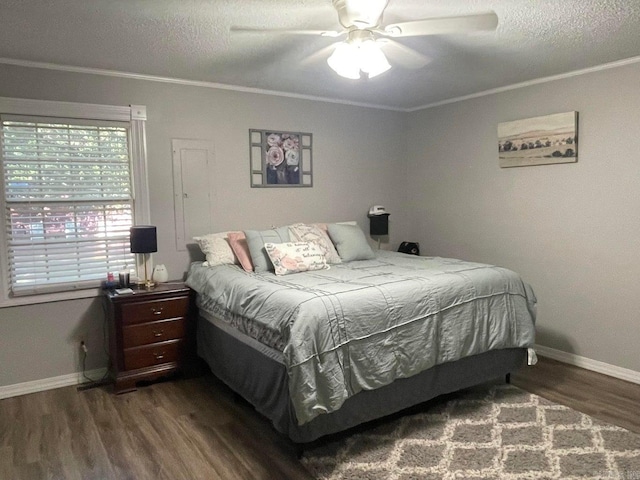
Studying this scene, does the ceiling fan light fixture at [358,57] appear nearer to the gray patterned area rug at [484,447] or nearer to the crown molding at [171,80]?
the crown molding at [171,80]

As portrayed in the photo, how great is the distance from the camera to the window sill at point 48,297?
3.28 metres

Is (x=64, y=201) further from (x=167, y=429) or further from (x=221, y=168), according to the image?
(x=167, y=429)

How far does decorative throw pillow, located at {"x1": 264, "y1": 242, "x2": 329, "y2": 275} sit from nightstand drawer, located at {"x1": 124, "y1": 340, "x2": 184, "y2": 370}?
38.5 inches

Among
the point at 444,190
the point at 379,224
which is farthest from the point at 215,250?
the point at 444,190

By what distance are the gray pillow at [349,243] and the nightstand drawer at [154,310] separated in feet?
4.38

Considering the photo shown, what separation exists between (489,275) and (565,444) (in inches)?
42.3

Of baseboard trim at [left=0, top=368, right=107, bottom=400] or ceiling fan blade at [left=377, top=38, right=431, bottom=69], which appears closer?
ceiling fan blade at [left=377, top=38, right=431, bottom=69]

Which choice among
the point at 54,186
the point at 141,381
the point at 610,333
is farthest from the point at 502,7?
the point at 141,381

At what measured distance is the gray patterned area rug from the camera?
2.35m

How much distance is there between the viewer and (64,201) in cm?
342

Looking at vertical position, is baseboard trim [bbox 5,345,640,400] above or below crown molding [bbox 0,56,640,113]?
below

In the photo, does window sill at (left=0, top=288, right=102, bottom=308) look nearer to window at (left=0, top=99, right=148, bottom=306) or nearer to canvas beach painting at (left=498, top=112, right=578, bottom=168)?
window at (left=0, top=99, right=148, bottom=306)

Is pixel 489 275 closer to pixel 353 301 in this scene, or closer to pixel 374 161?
pixel 353 301

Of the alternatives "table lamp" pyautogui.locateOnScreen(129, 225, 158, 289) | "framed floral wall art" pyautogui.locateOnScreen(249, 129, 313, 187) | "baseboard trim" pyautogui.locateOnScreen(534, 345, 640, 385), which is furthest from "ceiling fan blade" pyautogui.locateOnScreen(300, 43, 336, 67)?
"baseboard trim" pyautogui.locateOnScreen(534, 345, 640, 385)
